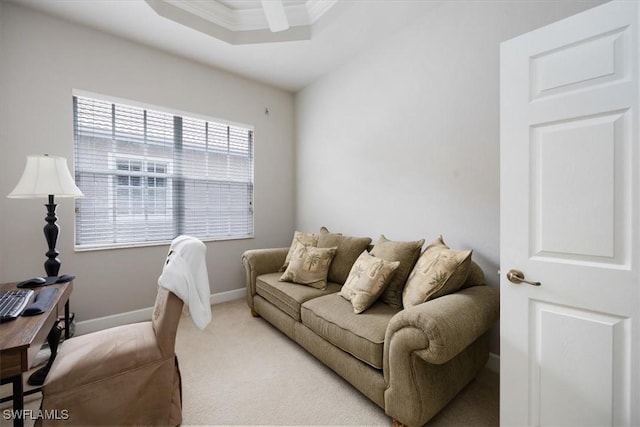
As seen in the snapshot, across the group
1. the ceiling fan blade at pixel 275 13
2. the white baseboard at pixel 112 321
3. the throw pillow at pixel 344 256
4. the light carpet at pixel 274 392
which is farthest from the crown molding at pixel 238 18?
the light carpet at pixel 274 392

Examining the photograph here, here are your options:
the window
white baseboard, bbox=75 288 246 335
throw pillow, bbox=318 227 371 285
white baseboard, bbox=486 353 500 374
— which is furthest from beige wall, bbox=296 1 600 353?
white baseboard, bbox=75 288 246 335

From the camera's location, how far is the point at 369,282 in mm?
1956

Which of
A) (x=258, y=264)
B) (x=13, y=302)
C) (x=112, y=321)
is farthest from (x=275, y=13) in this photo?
(x=112, y=321)

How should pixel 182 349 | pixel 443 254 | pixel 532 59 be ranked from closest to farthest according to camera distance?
pixel 532 59, pixel 443 254, pixel 182 349

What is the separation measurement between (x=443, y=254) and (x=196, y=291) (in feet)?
5.11

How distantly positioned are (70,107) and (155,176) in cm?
89

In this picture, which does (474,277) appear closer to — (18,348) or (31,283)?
(18,348)

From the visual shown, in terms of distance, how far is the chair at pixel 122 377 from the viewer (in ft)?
3.95

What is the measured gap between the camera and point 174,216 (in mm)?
3084

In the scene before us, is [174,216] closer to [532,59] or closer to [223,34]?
[223,34]

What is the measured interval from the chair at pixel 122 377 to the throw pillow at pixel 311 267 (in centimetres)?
114

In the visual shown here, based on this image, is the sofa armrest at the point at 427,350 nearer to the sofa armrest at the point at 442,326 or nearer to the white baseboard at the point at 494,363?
the sofa armrest at the point at 442,326

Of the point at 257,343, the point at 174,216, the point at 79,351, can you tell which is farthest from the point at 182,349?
the point at 174,216

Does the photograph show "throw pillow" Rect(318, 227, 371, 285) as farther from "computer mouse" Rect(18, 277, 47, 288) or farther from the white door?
"computer mouse" Rect(18, 277, 47, 288)
